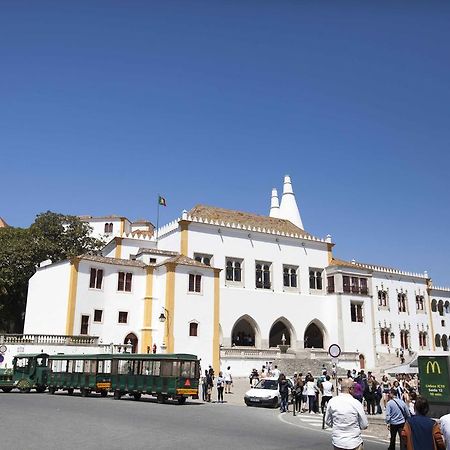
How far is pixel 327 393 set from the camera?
1939 cm

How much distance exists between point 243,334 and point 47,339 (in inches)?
781

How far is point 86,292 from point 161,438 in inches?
1053

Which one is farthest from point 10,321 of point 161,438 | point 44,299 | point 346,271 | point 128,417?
point 161,438

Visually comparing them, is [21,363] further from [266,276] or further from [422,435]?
[266,276]

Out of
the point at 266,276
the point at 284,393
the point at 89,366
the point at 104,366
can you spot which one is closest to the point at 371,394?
the point at 284,393

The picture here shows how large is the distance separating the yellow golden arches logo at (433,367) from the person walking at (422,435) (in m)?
7.82

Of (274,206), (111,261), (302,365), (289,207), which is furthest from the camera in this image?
(274,206)

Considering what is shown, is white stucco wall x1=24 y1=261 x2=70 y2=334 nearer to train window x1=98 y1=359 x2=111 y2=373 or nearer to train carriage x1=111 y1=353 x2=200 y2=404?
train window x1=98 y1=359 x2=111 y2=373

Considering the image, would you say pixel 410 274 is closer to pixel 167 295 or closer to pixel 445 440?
pixel 167 295

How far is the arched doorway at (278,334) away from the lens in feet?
162

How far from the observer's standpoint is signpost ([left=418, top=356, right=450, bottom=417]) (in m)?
13.7

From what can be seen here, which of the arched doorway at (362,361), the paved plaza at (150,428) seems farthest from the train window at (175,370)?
the arched doorway at (362,361)

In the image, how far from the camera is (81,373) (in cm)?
2597

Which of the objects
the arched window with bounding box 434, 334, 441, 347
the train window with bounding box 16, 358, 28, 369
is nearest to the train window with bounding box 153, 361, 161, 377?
the train window with bounding box 16, 358, 28, 369
